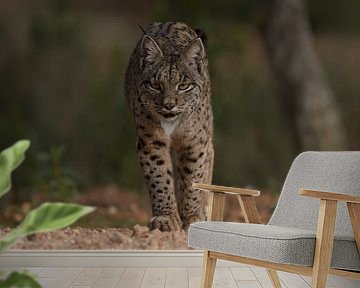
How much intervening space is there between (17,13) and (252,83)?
1.58m

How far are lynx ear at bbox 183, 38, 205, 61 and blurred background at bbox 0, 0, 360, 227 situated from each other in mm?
181

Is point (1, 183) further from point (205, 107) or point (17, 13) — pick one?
point (17, 13)

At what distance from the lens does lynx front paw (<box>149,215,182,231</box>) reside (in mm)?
4629

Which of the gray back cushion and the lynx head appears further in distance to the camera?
the lynx head

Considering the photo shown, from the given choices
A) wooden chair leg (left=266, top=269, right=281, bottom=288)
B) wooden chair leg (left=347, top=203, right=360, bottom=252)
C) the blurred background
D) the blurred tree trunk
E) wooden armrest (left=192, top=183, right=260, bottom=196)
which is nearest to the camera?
wooden chair leg (left=347, top=203, right=360, bottom=252)

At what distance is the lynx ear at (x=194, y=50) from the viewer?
15.3 feet

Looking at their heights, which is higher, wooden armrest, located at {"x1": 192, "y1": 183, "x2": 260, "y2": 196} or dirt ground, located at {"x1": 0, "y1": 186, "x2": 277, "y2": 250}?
wooden armrest, located at {"x1": 192, "y1": 183, "x2": 260, "y2": 196}

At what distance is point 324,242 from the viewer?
2.81 metres

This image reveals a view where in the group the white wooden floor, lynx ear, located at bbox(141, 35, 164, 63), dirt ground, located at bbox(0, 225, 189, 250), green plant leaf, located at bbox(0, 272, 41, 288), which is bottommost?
the white wooden floor

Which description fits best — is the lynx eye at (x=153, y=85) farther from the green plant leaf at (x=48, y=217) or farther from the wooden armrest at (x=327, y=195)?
the green plant leaf at (x=48, y=217)

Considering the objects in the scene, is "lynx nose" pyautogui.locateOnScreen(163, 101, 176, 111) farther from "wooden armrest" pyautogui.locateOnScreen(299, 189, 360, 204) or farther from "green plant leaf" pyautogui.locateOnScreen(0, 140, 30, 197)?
"green plant leaf" pyautogui.locateOnScreen(0, 140, 30, 197)

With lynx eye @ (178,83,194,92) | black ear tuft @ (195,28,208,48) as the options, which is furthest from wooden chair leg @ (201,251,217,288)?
black ear tuft @ (195,28,208,48)

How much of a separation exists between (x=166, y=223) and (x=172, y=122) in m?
0.62

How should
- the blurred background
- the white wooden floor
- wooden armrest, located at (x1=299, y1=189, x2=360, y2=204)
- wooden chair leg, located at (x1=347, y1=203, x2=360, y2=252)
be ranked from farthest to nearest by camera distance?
the blurred background → the white wooden floor → wooden chair leg, located at (x1=347, y1=203, x2=360, y2=252) → wooden armrest, located at (x1=299, y1=189, x2=360, y2=204)
